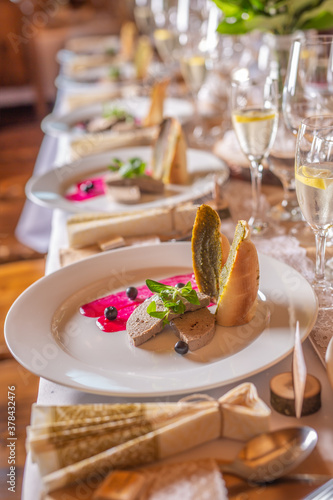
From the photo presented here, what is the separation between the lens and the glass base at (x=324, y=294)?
1.02 m

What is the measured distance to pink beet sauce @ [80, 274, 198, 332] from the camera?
3.25 feet

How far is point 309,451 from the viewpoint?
26.2 inches

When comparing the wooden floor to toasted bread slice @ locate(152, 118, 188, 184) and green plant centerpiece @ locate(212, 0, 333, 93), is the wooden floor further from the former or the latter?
green plant centerpiece @ locate(212, 0, 333, 93)

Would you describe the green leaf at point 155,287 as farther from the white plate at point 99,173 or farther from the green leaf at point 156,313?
the white plate at point 99,173

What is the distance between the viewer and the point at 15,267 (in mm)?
3080

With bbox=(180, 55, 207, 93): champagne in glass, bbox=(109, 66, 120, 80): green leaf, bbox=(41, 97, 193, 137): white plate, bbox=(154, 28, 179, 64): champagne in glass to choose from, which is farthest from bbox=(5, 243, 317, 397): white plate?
bbox=(109, 66, 120, 80): green leaf

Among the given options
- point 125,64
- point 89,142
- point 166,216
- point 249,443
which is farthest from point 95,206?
point 125,64

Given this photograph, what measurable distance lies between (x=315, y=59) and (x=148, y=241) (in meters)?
0.66

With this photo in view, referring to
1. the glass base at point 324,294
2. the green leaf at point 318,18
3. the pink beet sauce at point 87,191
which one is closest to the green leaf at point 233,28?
the green leaf at point 318,18

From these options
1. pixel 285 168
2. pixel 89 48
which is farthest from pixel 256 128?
pixel 89 48

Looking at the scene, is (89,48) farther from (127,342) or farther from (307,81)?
(127,342)

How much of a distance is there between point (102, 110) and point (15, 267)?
1.02 metres

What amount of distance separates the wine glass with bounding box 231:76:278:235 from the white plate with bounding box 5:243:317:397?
0.33m

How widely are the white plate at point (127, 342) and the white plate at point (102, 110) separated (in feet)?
4.45
